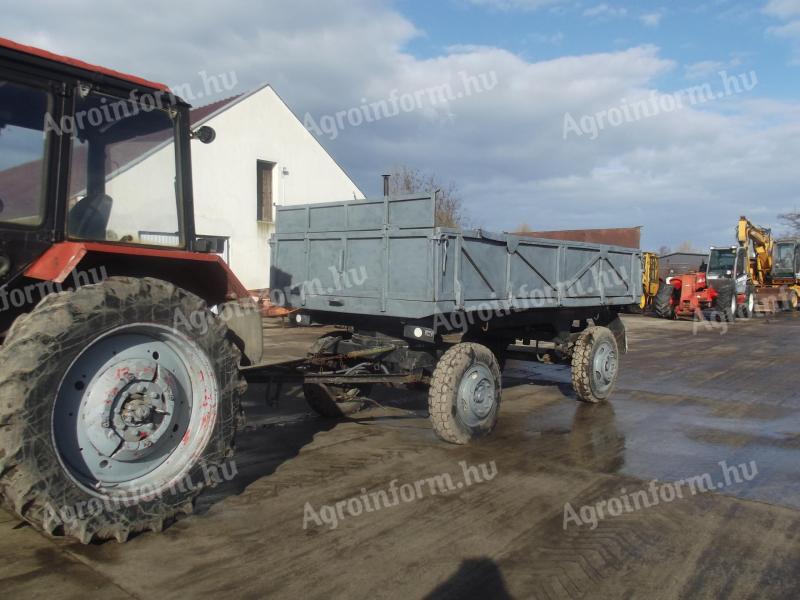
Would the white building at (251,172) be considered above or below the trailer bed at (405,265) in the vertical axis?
above

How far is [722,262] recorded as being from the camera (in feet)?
76.8

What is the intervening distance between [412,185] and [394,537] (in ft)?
92.6

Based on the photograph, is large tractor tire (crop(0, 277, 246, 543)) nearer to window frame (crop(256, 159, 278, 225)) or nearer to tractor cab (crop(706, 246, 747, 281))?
window frame (crop(256, 159, 278, 225))

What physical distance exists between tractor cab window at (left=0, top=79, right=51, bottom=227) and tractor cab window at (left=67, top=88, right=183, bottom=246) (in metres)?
0.18

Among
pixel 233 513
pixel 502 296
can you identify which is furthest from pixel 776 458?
Result: pixel 233 513

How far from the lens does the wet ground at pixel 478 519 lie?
3.34 meters

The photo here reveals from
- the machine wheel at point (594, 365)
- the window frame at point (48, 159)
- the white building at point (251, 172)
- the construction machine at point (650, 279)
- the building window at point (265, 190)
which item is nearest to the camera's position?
the window frame at point (48, 159)

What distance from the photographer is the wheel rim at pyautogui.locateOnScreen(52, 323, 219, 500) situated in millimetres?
3354

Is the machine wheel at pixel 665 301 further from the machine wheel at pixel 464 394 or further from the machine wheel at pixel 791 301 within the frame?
the machine wheel at pixel 464 394

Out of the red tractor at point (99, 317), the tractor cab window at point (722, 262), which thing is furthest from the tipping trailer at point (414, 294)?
the tractor cab window at point (722, 262)

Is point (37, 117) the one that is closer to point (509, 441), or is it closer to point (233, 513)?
point (233, 513)

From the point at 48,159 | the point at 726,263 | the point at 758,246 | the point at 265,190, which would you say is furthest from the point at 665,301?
the point at 48,159

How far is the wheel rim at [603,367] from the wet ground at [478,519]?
0.56 metres

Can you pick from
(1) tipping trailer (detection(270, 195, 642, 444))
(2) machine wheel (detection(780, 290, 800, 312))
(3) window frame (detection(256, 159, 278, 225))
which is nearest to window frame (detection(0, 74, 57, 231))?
(1) tipping trailer (detection(270, 195, 642, 444))
